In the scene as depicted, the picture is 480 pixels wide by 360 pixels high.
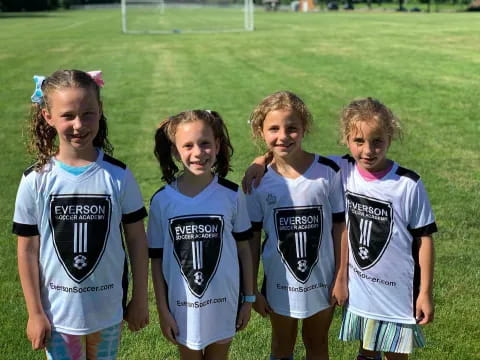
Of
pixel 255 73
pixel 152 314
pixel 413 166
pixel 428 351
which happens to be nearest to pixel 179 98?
pixel 255 73

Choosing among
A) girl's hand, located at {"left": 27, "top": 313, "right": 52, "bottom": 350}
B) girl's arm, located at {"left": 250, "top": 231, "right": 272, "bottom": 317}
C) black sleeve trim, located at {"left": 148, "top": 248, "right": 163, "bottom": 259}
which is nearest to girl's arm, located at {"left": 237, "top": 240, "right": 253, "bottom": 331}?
girl's arm, located at {"left": 250, "top": 231, "right": 272, "bottom": 317}

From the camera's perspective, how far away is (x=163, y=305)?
8.01 feet

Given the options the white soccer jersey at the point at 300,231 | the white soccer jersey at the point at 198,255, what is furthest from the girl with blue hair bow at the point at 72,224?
the white soccer jersey at the point at 300,231

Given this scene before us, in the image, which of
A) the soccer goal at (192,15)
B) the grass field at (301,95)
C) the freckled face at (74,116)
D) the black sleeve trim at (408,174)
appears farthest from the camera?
the soccer goal at (192,15)

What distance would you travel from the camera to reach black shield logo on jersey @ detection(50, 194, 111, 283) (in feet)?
7.41

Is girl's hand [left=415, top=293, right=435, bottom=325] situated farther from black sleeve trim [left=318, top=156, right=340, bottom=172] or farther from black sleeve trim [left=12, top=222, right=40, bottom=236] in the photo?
black sleeve trim [left=12, top=222, right=40, bottom=236]

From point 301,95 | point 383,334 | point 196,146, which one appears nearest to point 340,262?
point 383,334

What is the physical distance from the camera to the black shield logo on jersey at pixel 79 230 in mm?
2260

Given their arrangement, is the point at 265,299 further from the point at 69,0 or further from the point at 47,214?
the point at 69,0

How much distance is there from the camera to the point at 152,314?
12.6 feet

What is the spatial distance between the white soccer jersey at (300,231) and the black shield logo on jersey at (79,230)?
28.2 inches

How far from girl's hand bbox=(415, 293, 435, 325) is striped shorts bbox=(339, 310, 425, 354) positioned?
52 millimetres

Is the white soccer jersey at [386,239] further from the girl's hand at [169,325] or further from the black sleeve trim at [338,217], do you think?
the girl's hand at [169,325]

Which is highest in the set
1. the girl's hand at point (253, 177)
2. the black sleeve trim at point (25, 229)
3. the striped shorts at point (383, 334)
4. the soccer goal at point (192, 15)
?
the soccer goal at point (192, 15)
